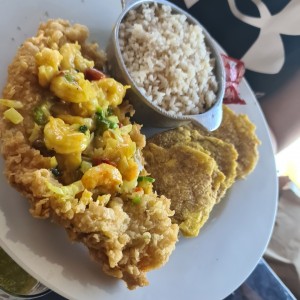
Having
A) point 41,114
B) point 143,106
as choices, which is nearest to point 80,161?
point 41,114

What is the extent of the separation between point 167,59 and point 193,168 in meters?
0.48

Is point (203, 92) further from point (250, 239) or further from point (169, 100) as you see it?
point (250, 239)

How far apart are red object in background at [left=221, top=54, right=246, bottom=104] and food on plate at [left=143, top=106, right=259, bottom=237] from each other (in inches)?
11.5

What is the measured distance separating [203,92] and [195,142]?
0.73 ft

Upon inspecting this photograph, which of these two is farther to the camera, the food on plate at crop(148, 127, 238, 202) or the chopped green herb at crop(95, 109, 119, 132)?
the food on plate at crop(148, 127, 238, 202)

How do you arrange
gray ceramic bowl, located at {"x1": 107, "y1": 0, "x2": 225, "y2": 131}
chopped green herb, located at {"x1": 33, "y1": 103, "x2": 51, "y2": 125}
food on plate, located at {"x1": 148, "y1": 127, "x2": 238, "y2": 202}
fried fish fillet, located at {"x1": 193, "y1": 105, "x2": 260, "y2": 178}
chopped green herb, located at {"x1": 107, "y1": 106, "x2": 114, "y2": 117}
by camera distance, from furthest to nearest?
fried fish fillet, located at {"x1": 193, "y1": 105, "x2": 260, "y2": 178}, food on plate, located at {"x1": 148, "y1": 127, "x2": 238, "y2": 202}, gray ceramic bowl, located at {"x1": 107, "y1": 0, "x2": 225, "y2": 131}, chopped green herb, located at {"x1": 107, "y1": 106, "x2": 114, "y2": 117}, chopped green herb, located at {"x1": 33, "y1": 103, "x2": 51, "y2": 125}

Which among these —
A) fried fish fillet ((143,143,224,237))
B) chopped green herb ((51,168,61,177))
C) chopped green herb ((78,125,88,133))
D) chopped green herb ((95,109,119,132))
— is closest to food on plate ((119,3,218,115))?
fried fish fillet ((143,143,224,237))

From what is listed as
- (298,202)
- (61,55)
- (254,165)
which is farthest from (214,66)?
(298,202)

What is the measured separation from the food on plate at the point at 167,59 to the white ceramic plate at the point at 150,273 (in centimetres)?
21

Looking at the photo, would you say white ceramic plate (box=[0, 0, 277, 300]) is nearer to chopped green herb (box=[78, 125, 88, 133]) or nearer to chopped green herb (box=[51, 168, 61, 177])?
chopped green herb (box=[51, 168, 61, 177])

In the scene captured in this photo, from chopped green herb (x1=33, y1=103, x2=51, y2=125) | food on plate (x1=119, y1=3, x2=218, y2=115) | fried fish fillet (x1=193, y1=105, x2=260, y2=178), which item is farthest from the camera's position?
fried fish fillet (x1=193, y1=105, x2=260, y2=178)

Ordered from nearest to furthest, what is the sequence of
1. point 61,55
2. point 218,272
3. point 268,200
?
point 61,55 → point 218,272 → point 268,200

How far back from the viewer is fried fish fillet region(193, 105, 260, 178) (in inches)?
85.7

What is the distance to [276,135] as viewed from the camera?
9.05ft
